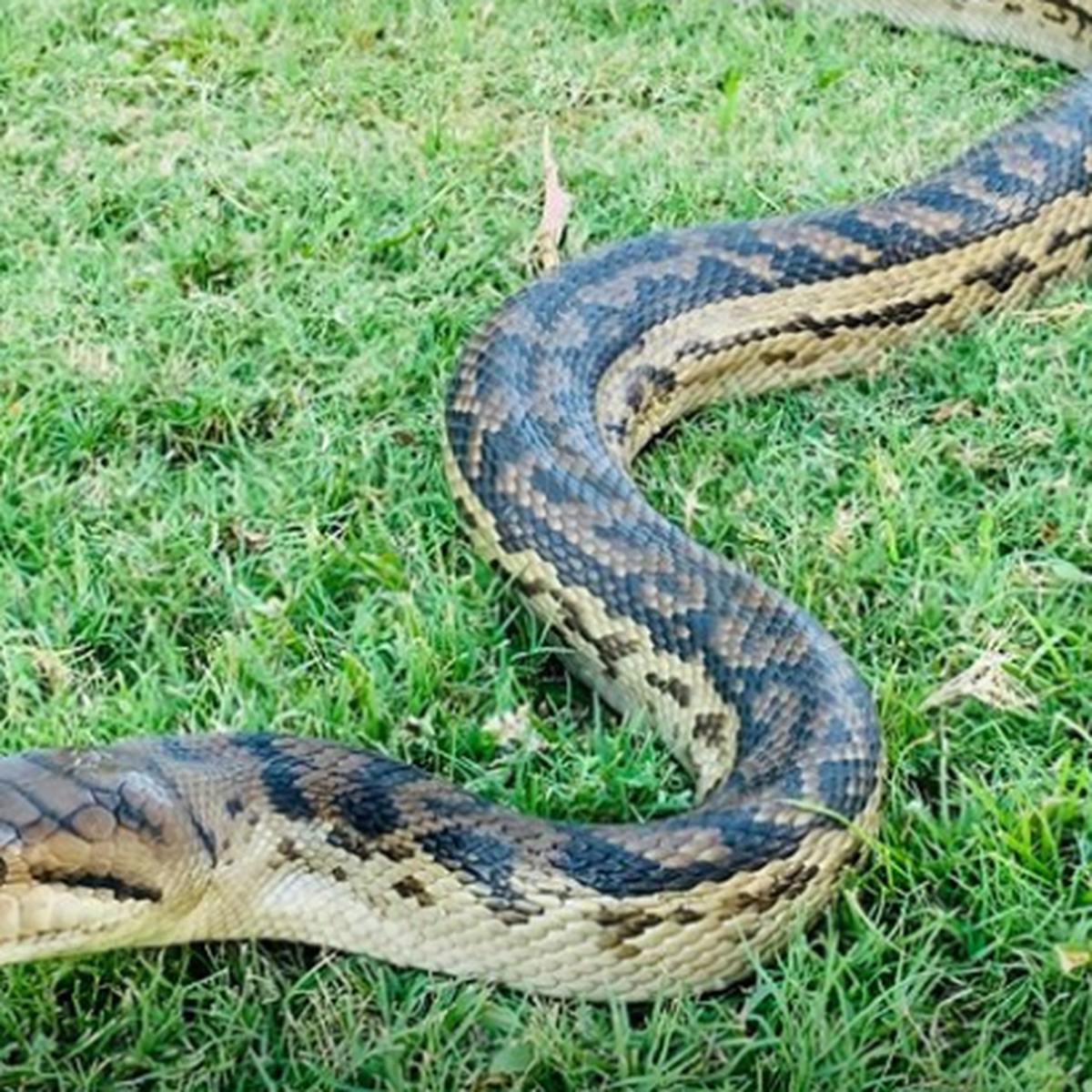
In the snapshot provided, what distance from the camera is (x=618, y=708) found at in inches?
163

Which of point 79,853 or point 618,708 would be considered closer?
point 79,853

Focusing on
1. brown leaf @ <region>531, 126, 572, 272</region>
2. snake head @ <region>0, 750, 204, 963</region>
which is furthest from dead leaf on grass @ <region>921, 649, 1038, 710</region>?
brown leaf @ <region>531, 126, 572, 272</region>

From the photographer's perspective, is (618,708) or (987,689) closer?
(987,689)

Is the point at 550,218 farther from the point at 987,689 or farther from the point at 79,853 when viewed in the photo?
the point at 79,853

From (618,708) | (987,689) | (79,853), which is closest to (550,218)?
(618,708)

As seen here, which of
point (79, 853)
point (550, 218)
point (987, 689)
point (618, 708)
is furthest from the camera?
point (550, 218)

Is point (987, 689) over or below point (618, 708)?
over

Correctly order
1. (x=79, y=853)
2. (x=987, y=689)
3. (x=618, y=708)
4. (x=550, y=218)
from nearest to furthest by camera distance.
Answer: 1. (x=79, y=853)
2. (x=987, y=689)
3. (x=618, y=708)
4. (x=550, y=218)

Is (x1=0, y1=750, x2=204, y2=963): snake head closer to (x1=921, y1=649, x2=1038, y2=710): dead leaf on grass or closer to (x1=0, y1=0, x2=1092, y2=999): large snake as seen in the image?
(x1=0, y1=0, x2=1092, y2=999): large snake

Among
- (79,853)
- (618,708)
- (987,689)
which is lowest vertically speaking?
(618,708)

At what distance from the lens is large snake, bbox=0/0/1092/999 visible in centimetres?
334

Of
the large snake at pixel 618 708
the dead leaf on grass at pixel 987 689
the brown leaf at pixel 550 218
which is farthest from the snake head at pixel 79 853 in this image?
the brown leaf at pixel 550 218

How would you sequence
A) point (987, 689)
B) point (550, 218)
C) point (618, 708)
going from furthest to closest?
point (550, 218)
point (618, 708)
point (987, 689)

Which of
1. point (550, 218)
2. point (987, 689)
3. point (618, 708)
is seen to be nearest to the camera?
point (987, 689)
